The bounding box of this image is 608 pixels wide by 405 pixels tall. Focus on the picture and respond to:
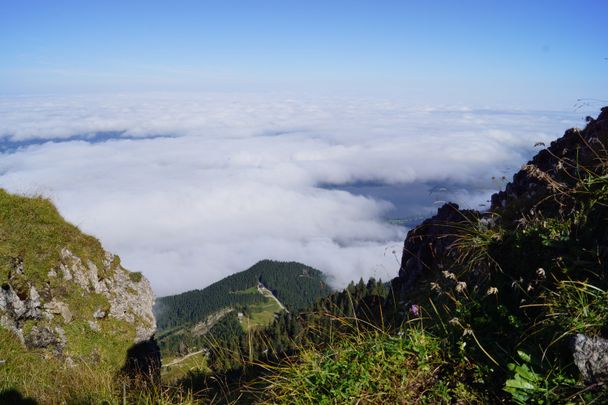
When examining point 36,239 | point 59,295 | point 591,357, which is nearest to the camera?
point 591,357

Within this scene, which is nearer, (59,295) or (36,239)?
(59,295)

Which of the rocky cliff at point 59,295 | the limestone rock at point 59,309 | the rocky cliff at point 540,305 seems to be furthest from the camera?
the limestone rock at point 59,309

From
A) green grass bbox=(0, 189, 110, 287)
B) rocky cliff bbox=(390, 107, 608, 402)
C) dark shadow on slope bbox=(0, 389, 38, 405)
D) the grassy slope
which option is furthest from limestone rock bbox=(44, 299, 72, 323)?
rocky cliff bbox=(390, 107, 608, 402)

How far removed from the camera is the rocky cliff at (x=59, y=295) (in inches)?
460

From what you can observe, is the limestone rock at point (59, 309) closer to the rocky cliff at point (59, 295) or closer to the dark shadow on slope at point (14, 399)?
the rocky cliff at point (59, 295)

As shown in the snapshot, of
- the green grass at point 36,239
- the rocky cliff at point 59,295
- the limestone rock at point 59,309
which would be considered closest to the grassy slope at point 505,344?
the rocky cliff at point 59,295

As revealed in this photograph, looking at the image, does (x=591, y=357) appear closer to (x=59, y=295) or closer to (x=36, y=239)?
(x=59, y=295)

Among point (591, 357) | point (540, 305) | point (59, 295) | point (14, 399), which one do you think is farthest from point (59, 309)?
point (591, 357)

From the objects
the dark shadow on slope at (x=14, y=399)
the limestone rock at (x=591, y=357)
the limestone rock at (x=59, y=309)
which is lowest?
the limestone rock at (x=59, y=309)

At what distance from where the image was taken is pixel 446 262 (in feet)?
28.4

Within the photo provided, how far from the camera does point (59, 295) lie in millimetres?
13547

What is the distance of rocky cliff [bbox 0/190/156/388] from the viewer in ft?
38.4

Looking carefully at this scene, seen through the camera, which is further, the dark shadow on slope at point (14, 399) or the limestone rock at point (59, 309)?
the limestone rock at point (59, 309)

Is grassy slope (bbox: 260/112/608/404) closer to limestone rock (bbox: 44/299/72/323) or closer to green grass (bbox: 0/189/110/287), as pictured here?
limestone rock (bbox: 44/299/72/323)
